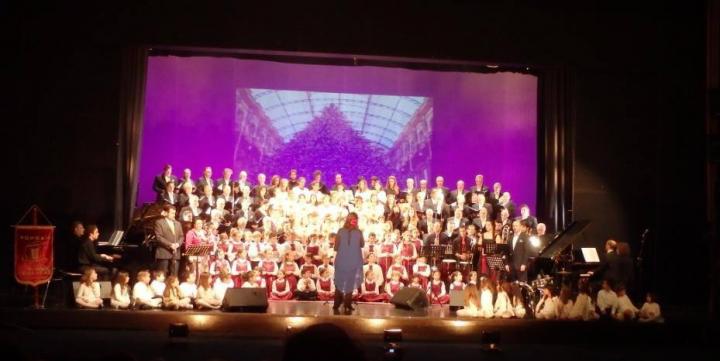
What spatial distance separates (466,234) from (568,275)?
6.48ft

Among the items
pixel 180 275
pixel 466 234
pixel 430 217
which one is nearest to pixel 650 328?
pixel 466 234

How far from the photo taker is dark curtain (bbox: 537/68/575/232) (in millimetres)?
15500

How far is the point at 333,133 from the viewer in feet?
58.4

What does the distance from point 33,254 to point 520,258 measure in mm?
7658

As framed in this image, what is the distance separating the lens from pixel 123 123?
579 inches

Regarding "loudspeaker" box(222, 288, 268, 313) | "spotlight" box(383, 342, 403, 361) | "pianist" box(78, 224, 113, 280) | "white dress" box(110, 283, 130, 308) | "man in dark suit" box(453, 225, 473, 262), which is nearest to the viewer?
"spotlight" box(383, 342, 403, 361)

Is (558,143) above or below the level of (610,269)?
above

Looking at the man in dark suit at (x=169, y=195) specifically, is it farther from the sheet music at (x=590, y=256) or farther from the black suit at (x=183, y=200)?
the sheet music at (x=590, y=256)

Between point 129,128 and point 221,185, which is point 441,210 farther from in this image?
point 129,128

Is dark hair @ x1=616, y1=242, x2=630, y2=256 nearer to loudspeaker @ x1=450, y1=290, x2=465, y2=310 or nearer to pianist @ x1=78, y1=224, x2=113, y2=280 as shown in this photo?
loudspeaker @ x1=450, y1=290, x2=465, y2=310

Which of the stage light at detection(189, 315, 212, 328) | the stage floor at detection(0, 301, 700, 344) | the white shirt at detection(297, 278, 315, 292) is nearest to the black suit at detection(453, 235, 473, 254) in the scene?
the white shirt at detection(297, 278, 315, 292)

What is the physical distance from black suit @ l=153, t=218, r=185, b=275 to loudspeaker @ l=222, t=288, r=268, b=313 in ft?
7.61

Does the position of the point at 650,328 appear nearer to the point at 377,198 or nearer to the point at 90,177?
the point at 377,198

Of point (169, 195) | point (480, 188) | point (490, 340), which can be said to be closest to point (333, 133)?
point (480, 188)
